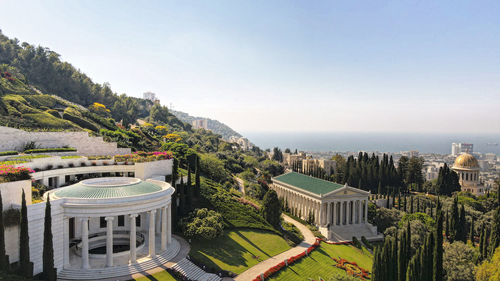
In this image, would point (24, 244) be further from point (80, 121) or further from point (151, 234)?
point (80, 121)

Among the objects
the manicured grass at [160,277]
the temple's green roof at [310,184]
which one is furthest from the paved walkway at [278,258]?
the temple's green roof at [310,184]

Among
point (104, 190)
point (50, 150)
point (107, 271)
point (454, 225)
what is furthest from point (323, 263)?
point (50, 150)

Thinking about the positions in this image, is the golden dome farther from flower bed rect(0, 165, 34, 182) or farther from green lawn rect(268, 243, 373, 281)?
flower bed rect(0, 165, 34, 182)

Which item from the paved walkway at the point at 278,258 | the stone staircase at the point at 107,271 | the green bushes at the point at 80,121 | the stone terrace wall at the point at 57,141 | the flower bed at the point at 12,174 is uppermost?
the green bushes at the point at 80,121

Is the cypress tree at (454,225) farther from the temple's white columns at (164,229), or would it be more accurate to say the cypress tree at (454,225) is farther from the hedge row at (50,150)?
the hedge row at (50,150)

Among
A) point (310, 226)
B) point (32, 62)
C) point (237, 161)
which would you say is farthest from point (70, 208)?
point (32, 62)

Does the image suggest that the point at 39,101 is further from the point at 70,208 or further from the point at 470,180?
the point at 470,180

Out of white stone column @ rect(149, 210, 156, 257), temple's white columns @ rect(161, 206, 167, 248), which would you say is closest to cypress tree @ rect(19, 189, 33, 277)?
white stone column @ rect(149, 210, 156, 257)
